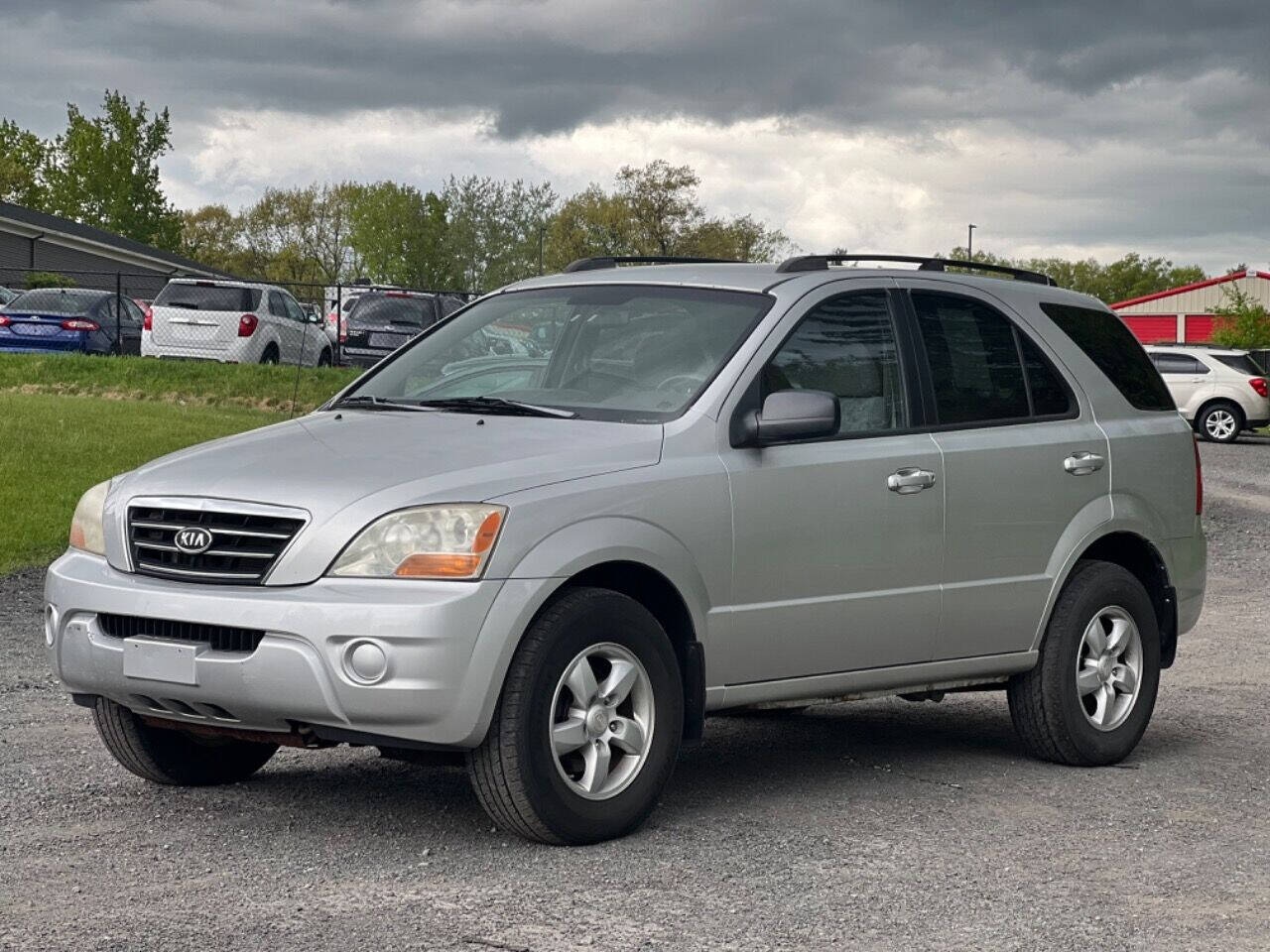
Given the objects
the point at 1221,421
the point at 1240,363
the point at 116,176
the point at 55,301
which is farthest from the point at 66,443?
the point at 116,176

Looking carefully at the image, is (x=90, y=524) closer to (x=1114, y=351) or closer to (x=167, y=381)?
(x=1114, y=351)

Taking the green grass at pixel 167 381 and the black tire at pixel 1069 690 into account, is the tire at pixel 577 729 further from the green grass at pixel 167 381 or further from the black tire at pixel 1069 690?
the green grass at pixel 167 381

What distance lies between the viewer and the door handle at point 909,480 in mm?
6617

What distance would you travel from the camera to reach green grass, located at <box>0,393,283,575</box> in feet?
44.0

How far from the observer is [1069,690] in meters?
7.34

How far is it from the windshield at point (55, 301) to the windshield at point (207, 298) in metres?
2.83

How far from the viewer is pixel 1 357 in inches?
1065

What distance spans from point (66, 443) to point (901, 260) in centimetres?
1209

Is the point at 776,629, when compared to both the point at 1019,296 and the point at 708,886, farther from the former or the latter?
the point at 1019,296

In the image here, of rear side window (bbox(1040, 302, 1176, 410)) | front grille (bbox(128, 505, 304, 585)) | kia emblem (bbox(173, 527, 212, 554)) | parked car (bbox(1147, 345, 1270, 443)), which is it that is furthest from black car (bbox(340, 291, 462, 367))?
kia emblem (bbox(173, 527, 212, 554))

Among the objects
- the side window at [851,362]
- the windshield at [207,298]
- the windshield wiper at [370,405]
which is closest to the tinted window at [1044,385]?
the side window at [851,362]

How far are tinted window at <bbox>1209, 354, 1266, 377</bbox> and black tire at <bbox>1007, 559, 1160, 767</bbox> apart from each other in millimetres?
29782

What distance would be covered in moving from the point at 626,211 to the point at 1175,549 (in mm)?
87276

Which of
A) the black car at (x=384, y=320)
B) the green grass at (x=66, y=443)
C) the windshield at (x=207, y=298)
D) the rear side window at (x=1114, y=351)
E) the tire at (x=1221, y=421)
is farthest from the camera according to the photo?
the tire at (x=1221, y=421)
